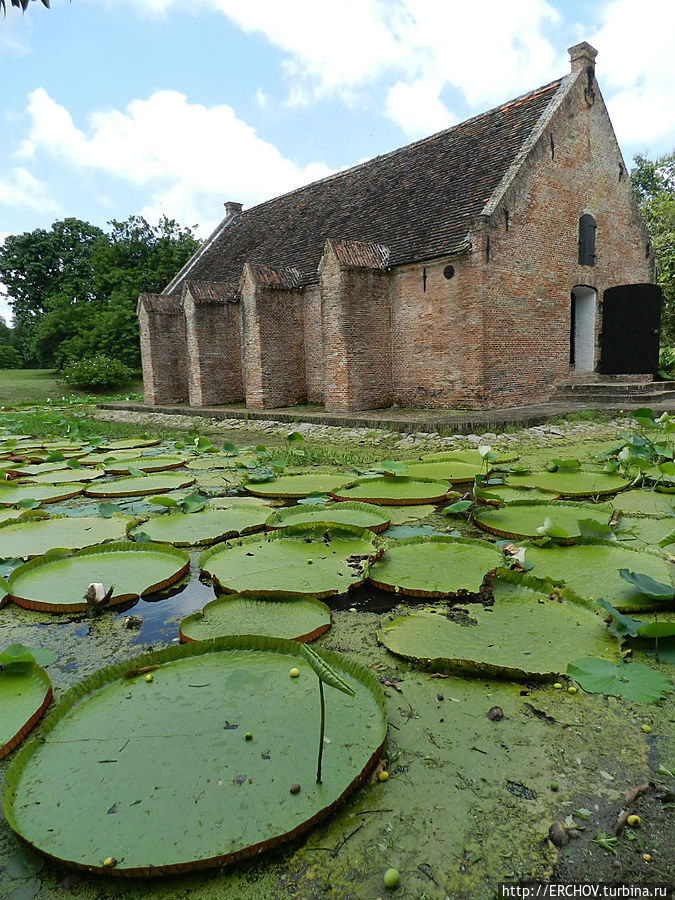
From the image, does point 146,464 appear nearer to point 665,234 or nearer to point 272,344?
point 272,344

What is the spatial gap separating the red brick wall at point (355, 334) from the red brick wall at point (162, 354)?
7.49 meters

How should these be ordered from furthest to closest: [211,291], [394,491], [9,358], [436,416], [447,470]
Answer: [9,358]
[211,291]
[436,416]
[447,470]
[394,491]

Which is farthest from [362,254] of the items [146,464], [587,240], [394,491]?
[394,491]

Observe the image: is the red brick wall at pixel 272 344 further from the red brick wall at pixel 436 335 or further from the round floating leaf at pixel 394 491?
the round floating leaf at pixel 394 491

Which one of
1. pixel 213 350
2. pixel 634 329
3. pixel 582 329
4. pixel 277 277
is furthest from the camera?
pixel 213 350

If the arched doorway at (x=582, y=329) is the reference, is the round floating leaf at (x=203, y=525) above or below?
below

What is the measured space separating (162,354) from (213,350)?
9.01 feet

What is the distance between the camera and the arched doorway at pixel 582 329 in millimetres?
12961

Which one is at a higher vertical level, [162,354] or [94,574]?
[162,354]

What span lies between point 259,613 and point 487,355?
9074mm

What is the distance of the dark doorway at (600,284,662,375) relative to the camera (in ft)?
40.1

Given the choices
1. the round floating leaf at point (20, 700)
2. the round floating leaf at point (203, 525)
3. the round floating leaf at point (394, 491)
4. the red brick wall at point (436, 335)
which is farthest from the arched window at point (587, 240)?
the round floating leaf at point (20, 700)

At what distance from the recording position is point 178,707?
1.72m

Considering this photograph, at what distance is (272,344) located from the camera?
13.4 m
